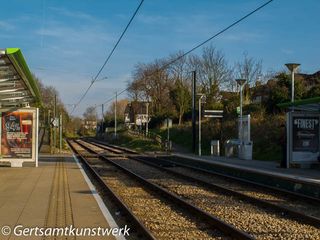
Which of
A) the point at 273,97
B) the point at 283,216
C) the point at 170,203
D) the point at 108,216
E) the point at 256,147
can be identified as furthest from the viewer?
the point at 273,97

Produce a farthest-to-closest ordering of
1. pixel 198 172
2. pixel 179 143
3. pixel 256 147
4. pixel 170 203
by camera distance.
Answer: pixel 179 143 → pixel 256 147 → pixel 198 172 → pixel 170 203

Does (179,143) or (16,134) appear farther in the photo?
(179,143)

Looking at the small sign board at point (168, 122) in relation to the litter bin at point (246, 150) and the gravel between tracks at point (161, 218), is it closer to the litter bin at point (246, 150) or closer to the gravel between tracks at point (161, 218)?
the litter bin at point (246, 150)

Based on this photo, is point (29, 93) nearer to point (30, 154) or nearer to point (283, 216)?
point (30, 154)

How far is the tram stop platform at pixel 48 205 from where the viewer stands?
934 cm

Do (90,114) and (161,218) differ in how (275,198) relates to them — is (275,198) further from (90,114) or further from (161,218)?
(90,114)

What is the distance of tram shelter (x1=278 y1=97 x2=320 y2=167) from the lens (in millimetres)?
23547

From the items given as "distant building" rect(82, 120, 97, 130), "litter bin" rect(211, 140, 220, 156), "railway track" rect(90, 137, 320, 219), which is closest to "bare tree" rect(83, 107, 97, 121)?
"distant building" rect(82, 120, 97, 130)

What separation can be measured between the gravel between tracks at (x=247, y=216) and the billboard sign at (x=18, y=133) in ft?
27.2

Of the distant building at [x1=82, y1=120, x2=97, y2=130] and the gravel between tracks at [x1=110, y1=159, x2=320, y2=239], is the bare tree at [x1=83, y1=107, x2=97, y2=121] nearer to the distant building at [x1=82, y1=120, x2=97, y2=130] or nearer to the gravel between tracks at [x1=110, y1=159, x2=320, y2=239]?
the distant building at [x1=82, y1=120, x2=97, y2=130]

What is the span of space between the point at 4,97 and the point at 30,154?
10.8 ft

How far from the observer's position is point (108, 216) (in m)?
10.4

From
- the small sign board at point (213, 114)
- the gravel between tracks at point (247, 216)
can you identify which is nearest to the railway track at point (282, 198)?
the gravel between tracks at point (247, 216)

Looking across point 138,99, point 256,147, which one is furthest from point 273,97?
point 138,99
